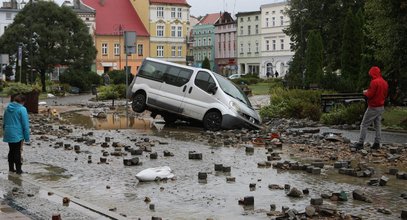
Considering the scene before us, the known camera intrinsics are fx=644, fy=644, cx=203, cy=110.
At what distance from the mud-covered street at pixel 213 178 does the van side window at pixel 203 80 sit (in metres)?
2.32

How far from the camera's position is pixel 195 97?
22.9 metres

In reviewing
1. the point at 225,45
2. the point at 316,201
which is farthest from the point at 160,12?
the point at 316,201

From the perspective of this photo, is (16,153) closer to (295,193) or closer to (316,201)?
(295,193)

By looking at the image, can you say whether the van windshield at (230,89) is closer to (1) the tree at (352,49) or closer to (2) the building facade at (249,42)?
(1) the tree at (352,49)

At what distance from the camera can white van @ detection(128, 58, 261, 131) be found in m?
22.4

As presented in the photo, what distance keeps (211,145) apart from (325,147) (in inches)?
124

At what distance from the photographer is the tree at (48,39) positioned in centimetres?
6147

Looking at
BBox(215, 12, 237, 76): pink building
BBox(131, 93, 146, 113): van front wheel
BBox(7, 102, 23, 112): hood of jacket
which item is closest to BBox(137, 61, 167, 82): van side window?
BBox(131, 93, 146, 113): van front wheel

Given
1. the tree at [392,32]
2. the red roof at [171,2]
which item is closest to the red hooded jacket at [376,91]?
the tree at [392,32]

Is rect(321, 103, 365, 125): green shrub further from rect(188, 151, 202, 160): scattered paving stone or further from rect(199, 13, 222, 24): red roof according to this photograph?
rect(199, 13, 222, 24): red roof

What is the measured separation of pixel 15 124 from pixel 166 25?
101 meters

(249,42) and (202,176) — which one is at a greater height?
(249,42)

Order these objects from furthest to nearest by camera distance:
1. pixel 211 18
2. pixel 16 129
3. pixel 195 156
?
pixel 211 18
pixel 195 156
pixel 16 129

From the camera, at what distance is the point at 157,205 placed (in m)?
9.63
